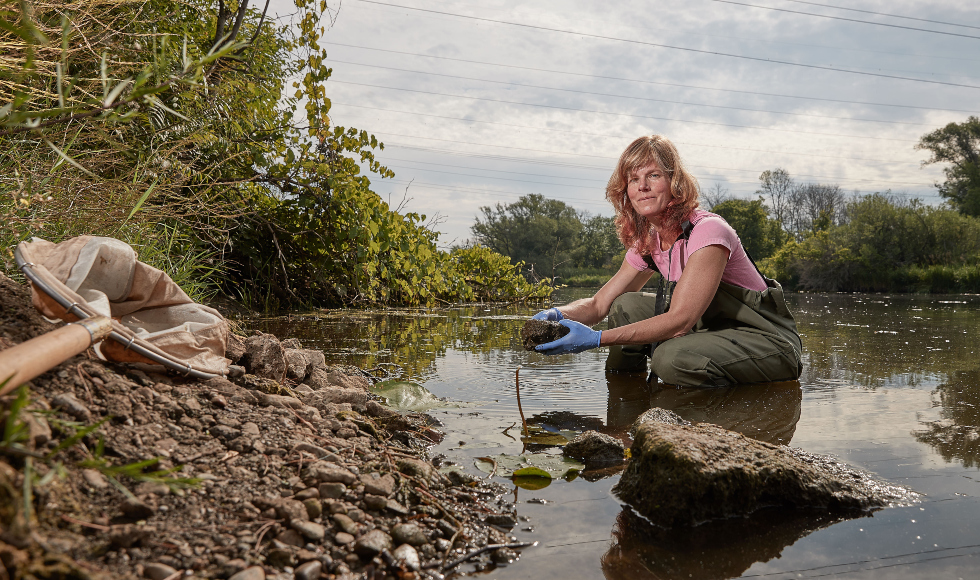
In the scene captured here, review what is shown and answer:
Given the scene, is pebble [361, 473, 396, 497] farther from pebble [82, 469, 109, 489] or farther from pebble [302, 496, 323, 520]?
pebble [82, 469, 109, 489]

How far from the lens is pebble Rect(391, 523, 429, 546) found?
1.34m

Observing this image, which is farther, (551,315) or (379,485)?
(551,315)

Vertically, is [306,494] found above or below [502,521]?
above

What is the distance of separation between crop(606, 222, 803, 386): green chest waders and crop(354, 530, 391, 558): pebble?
224 centimetres

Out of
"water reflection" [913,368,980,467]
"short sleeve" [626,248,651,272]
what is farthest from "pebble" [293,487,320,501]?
"short sleeve" [626,248,651,272]

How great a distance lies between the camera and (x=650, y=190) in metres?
3.31

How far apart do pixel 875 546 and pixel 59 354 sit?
1.91m

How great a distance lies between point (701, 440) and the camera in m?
1.73

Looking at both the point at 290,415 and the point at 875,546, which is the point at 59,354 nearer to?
the point at 290,415

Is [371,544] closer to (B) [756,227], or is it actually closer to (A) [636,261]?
(A) [636,261]

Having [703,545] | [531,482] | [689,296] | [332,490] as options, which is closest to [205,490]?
[332,490]

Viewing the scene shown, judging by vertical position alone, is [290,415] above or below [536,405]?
above

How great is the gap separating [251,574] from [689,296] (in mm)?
2446

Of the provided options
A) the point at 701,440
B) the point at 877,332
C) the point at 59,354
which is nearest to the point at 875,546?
the point at 701,440
